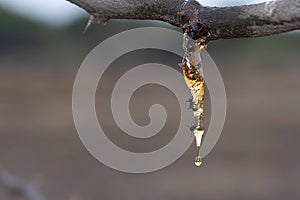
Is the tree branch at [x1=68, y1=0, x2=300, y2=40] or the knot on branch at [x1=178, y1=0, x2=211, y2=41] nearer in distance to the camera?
the tree branch at [x1=68, y1=0, x2=300, y2=40]

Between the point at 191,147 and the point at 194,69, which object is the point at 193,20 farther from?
the point at 191,147

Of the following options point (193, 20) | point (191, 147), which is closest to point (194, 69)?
point (193, 20)

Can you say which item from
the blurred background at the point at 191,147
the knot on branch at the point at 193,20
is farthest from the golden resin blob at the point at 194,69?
the blurred background at the point at 191,147

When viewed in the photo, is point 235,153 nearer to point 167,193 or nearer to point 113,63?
point 167,193

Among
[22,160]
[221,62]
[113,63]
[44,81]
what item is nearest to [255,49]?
[221,62]

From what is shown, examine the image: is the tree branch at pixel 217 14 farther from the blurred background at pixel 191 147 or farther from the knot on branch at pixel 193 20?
the blurred background at pixel 191 147

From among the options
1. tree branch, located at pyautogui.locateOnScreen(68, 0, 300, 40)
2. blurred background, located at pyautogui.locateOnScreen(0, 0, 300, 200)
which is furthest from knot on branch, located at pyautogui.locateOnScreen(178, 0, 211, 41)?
blurred background, located at pyautogui.locateOnScreen(0, 0, 300, 200)

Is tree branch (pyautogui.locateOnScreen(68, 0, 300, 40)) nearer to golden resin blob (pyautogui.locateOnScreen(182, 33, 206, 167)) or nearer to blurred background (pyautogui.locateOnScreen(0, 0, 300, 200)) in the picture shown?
golden resin blob (pyautogui.locateOnScreen(182, 33, 206, 167))
